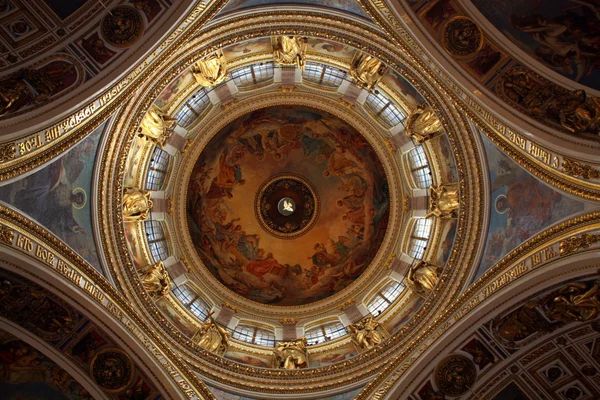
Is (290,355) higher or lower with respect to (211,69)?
lower

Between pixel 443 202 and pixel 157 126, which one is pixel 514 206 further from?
pixel 157 126

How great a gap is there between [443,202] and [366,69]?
A: 222 inches

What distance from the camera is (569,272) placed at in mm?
12789

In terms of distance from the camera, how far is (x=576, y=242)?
1252 cm

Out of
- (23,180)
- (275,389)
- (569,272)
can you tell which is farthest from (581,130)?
(23,180)

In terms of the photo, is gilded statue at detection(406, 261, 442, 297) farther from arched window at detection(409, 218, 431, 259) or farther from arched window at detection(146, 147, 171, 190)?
arched window at detection(146, 147, 171, 190)

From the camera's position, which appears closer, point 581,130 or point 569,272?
point 581,130

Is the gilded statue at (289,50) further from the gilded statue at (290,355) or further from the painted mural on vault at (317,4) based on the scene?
the gilded statue at (290,355)

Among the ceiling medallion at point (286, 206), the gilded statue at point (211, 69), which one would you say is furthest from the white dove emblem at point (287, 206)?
the gilded statue at point (211, 69)

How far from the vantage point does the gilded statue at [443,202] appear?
18.0 m

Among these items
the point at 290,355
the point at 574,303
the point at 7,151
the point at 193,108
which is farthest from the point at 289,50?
the point at 574,303

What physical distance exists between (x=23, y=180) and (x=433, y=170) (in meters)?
14.0

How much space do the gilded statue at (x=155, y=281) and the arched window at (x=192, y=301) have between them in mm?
1713

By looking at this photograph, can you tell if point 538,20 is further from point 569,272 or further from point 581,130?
point 569,272
